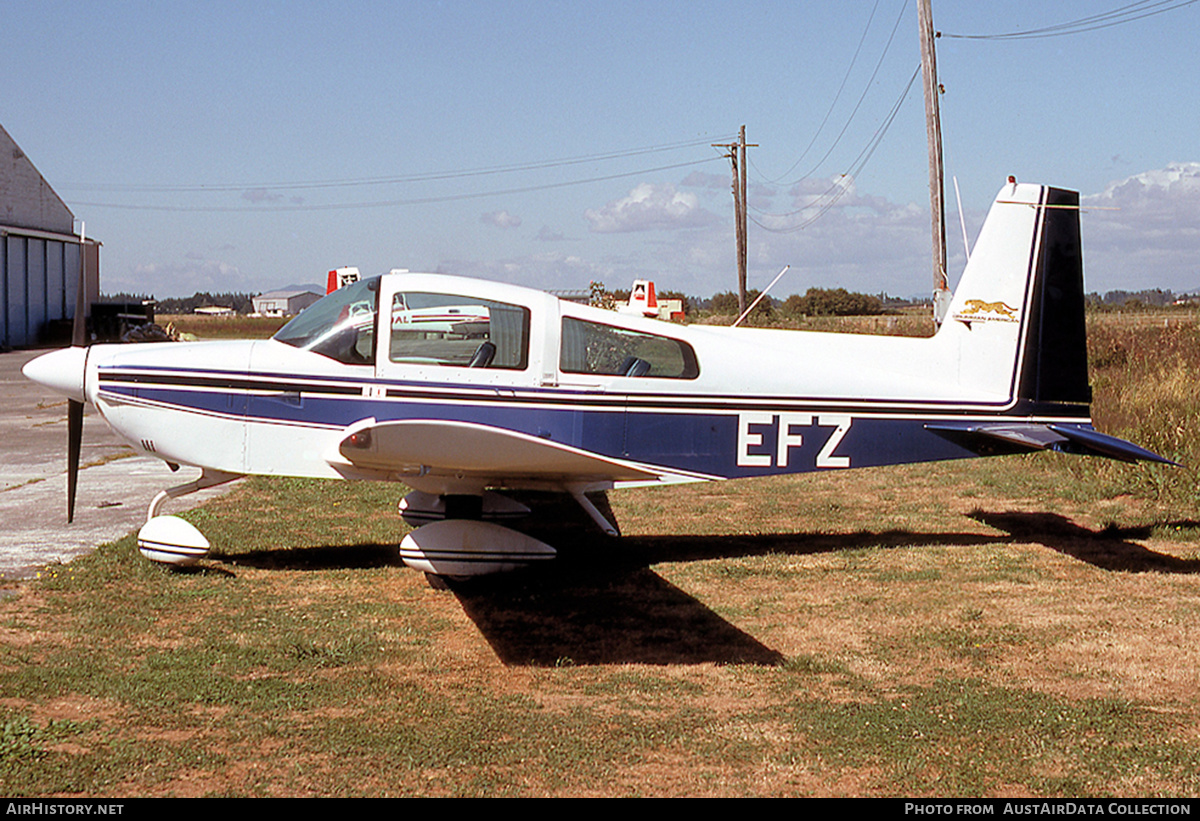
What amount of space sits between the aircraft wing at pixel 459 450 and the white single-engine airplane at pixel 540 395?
9 centimetres

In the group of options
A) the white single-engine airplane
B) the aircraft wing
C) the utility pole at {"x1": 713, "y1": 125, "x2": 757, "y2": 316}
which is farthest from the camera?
the utility pole at {"x1": 713, "y1": 125, "x2": 757, "y2": 316}

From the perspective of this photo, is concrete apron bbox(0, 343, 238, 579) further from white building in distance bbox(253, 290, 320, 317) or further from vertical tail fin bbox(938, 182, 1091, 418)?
white building in distance bbox(253, 290, 320, 317)

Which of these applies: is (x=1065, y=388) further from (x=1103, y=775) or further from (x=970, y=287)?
(x=1103, y=775)

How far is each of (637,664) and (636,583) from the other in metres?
1.71

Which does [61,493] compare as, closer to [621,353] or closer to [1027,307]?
[621,353]

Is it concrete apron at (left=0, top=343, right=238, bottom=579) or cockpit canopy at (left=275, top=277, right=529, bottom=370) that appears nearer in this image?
cockpit canopy at (left=275, top=277, right=529, bottom=370)

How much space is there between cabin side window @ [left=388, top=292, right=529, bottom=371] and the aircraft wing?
854mm

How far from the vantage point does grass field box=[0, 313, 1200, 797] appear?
4211mm

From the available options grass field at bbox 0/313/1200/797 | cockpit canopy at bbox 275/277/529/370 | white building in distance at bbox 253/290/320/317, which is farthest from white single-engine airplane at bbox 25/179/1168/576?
white building in distance at bbox 253/290/320/317

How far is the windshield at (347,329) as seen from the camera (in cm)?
686

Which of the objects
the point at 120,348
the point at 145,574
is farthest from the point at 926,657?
the point at 120,348

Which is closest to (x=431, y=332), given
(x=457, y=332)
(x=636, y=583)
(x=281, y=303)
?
(x=457, y=332)

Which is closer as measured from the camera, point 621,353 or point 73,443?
point 621,353

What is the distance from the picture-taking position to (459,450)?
579 cm
